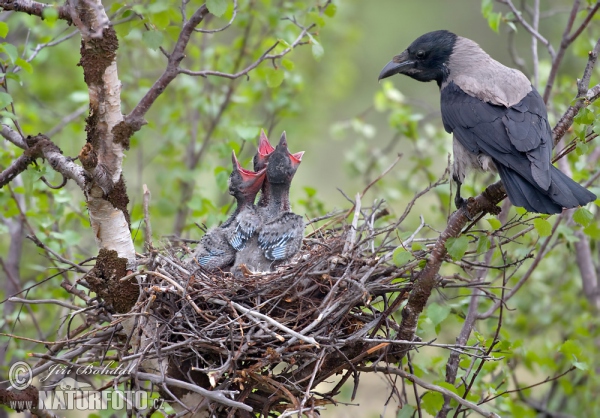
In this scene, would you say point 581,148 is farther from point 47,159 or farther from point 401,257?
point 47,159

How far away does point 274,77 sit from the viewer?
4.27 m

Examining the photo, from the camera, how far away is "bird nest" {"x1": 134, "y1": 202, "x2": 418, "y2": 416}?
10.6 feet

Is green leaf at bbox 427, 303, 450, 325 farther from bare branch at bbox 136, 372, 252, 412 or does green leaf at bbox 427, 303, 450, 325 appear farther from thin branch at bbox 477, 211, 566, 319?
bare branch at bbox 136, 372, 252, 412

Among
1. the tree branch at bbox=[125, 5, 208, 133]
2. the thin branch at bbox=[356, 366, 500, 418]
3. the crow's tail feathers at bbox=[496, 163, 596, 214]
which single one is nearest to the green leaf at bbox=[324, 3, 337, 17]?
the tree branch at bbox=[125, 5, 208, 133]

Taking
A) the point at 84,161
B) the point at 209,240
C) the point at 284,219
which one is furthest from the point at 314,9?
the point at 84,161

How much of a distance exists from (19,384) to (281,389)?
1361 millimetres

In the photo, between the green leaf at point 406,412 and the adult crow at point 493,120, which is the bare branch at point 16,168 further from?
the adult crow at point 493,120

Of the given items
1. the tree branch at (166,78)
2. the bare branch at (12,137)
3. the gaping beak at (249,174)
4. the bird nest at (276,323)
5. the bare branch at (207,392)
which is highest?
the gaping beak at (249,174)

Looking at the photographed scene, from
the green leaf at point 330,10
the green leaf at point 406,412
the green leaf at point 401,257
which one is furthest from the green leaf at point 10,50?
the green leaf at point 406,412

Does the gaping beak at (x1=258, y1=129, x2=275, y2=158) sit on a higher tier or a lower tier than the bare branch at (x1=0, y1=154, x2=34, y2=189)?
higher

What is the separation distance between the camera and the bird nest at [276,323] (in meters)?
3.24

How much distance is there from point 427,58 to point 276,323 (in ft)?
7.90

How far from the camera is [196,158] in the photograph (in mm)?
6250

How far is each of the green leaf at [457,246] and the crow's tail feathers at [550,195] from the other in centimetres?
34
